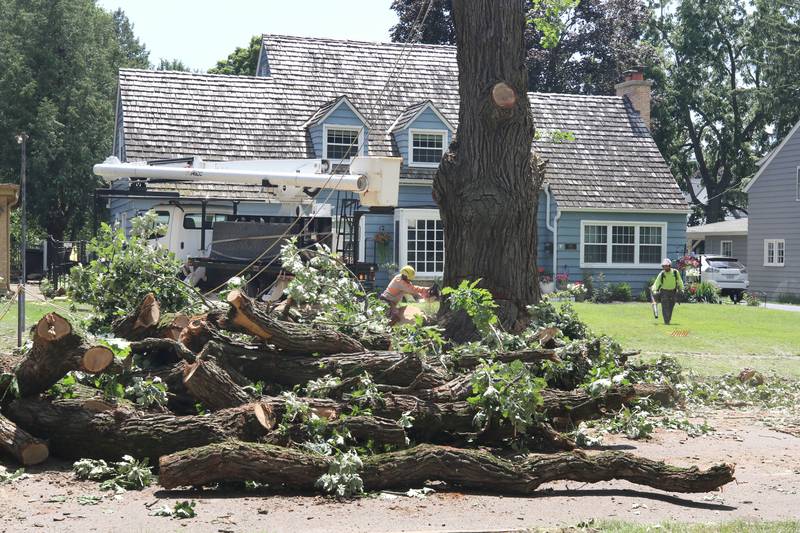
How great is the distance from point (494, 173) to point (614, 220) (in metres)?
23.6

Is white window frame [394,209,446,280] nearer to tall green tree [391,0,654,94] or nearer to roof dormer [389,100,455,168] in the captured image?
roof dormer [389,100,455,168]

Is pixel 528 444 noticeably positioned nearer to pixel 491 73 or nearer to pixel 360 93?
pixel 491 73

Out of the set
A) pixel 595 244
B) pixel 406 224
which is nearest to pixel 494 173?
pixel 406 224

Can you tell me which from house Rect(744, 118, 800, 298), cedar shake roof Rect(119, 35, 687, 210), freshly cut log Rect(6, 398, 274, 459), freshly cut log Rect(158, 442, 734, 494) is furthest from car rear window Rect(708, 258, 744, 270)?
freshly cut log Rect(6, 398, 274, 459)

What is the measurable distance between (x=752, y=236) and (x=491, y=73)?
33.5 m

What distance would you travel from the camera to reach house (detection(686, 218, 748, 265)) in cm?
4953

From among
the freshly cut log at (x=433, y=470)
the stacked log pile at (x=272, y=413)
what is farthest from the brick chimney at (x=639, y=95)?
the freshly cut log at (x=433, y=470)

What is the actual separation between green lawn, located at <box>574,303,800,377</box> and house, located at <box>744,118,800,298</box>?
1138cm

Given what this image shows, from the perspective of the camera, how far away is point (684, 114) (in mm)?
58062

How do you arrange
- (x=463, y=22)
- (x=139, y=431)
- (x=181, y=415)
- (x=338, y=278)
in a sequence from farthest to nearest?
(x=463, y=22)
(x=338, y=278)
(x=181, y=415)
(x=139, y=431)

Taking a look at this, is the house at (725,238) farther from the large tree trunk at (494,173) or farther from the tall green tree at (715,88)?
the large tree trunk at (494,173)

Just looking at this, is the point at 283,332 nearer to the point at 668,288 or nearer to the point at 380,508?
the point at 380,508

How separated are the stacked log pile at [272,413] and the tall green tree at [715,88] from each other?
1946 inches

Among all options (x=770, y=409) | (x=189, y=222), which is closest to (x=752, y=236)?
(x=189, y=222)
